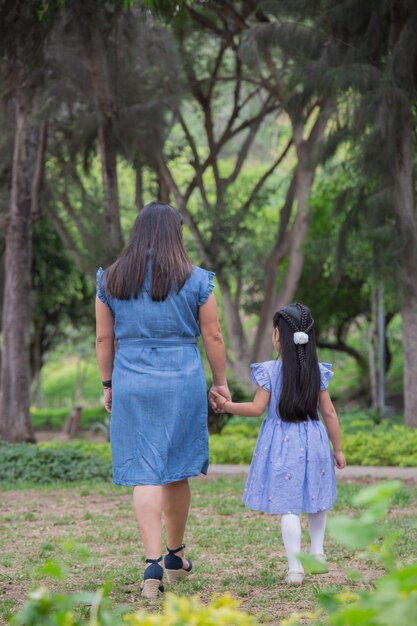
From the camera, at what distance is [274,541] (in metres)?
6.57

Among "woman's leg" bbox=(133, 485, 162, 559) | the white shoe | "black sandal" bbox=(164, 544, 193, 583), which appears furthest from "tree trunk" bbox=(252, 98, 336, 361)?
"woman's leg" bbox=(133, 485, 162, 559)

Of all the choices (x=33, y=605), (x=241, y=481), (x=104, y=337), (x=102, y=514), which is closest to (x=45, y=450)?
(x=241, y=481)

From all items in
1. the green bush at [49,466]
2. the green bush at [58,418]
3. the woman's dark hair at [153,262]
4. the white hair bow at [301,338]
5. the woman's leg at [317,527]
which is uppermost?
the woman's dark hair at [153,262]

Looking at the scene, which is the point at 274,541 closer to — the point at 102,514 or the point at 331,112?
the point at 102,514

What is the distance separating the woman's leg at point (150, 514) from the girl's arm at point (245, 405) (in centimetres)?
58

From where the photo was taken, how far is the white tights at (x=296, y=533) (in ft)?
16.2

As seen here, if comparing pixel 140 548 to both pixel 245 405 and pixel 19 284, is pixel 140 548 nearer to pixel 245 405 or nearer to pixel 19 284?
pixel 245 405

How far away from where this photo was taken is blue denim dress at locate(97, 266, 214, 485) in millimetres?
4703

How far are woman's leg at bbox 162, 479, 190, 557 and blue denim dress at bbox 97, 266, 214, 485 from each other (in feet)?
0.85

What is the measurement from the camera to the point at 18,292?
49.9 ft

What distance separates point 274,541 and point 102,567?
4.59ft

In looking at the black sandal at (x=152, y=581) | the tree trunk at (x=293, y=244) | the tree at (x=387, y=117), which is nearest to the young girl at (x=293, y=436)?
the black sandal at (x=152, y=581)

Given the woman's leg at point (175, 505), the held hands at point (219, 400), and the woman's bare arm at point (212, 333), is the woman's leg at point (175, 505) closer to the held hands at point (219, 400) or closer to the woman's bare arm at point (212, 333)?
the held hands at point (219, 400)

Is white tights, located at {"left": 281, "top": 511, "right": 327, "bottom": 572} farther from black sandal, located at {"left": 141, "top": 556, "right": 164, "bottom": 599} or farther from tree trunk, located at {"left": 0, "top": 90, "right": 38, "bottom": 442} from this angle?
tree trunk, located at {"left": 0, "top": 90, "right": 38, "bottom": 442}
